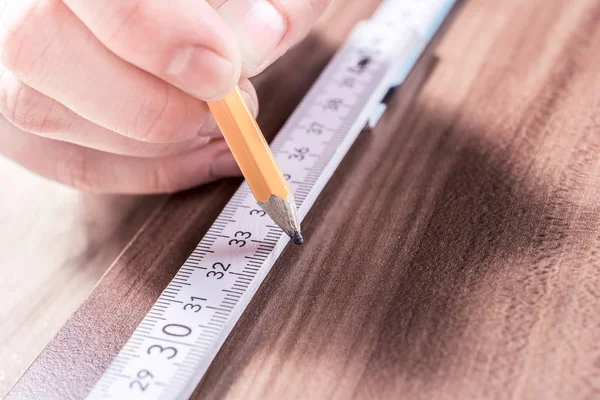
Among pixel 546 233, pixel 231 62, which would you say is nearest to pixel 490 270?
pixel 546 233

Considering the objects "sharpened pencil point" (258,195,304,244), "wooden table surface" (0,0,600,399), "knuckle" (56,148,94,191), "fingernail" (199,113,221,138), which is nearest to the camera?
"wooden table surface" (0,0,600,399)

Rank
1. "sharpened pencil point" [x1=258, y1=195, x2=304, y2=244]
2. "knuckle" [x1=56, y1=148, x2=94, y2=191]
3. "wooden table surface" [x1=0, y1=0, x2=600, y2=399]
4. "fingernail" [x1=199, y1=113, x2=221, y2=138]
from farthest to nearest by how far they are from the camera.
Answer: "knuckle" [x1=56, y1=148, x2=94, y2=191], "fingernail" [x1=199, y1=113, x2=221, y2=138], "sharpened pencil point" [x1=258, y1=195, x2=304, y2=244], "wooden table surface" [x1=0, y1=0, x2=600, y2=399]

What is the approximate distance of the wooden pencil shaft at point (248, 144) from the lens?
645 mm

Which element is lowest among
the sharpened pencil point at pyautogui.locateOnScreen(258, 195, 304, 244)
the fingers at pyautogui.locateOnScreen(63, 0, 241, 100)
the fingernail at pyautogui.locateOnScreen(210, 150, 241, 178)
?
the fingernail at pyautogui.locateOnScreen(210, 150, 241, 178)

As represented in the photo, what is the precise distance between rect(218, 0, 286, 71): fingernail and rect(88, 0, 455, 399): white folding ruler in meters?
0.17

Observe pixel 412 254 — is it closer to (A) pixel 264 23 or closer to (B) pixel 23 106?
(A) pixel 264 23

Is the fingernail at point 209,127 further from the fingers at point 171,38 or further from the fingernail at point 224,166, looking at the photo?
the fingers at point 171,38

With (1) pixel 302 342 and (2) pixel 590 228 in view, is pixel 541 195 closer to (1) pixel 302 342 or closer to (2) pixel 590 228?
(2) pixel 590 228

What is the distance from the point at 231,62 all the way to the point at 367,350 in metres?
0.31

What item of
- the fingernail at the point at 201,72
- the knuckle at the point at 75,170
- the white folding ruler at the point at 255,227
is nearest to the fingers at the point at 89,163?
the knuckle at the point at 75,170

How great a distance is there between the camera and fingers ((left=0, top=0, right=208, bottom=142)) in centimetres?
62

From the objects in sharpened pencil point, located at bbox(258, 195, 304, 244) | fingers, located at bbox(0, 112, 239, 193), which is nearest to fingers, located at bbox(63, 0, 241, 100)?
sharpened pencil point, located at bbox(258, 195, 304, 244)

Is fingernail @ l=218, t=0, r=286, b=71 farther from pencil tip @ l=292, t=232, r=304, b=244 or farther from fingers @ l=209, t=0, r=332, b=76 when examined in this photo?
pencil tip @ l=292, t=232, r=304, b=244

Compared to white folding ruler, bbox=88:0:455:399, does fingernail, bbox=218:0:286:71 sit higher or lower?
higher
